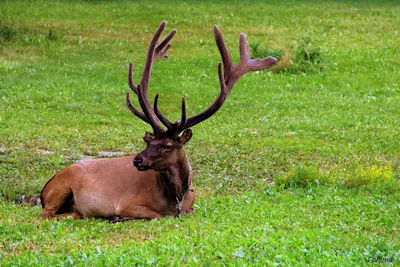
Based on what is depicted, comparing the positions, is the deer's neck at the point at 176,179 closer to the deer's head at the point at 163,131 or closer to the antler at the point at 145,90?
the deer's head at the point at 163,131

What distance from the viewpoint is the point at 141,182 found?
11.1 meters

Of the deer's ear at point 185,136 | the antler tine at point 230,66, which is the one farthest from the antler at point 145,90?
the antler tine at point 230,66

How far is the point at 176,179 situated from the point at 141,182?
0.50m

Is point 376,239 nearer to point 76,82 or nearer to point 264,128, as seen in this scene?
point 264,128

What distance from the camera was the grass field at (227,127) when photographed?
351 inches

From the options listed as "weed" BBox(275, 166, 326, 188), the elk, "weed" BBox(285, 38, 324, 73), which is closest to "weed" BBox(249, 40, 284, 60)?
"weed" BBox(285, 38, 324, 73)

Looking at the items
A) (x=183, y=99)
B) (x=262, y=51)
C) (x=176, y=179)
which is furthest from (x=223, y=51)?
(x=262, y=51)

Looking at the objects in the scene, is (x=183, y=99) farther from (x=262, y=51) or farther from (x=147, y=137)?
(x=262, y=51)

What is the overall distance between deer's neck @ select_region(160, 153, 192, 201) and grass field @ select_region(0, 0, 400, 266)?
0.40 m

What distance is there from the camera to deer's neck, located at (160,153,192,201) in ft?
35.7

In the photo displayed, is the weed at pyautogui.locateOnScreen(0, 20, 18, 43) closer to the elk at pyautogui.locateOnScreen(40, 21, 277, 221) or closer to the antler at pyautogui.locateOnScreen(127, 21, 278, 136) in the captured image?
the antler at pyautogui.locateOnScreen(127, 21, 278, 136)

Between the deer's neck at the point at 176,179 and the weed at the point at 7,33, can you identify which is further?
the weed at the point at 7,33

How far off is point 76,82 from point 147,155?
13.7 meters

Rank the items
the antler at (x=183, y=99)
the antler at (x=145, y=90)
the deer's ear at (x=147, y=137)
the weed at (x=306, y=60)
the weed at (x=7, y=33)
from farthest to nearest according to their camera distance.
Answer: the weed at (x=7, y=33) < the weed at (x=306, y=60) < the antler at (x=145, y=90) < the antler at (x=183, y=99) < the deer's ear at (x=147, y=137)
